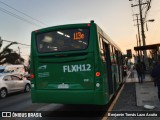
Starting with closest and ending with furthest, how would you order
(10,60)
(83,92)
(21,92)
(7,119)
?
1. (83,92)
2. (7,119)
3. (21,92)
4. (10,60)

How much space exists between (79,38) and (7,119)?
3626 millimetres

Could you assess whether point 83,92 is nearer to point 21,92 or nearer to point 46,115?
point 46,115

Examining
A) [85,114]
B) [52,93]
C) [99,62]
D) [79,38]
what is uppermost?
[79,38]

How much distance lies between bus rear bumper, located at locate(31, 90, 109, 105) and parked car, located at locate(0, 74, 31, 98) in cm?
872

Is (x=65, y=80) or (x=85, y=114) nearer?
(x=65, y=80)

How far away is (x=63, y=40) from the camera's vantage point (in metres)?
8.50

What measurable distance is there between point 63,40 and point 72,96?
188cm

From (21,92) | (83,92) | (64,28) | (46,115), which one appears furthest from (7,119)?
(21,92)

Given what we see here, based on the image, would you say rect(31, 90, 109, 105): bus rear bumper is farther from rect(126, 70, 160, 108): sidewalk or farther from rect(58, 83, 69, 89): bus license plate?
rect(126, 70, 160, 108): sidewalk

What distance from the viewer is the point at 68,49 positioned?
8.35 metres

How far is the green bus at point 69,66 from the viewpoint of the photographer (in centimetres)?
800

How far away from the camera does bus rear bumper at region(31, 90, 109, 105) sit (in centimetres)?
789

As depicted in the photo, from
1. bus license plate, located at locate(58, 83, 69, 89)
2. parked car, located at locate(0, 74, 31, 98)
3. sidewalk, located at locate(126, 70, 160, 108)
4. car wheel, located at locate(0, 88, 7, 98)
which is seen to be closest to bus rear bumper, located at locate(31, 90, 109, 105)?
bus license plate, located at locate(58, 83, 69, 89)

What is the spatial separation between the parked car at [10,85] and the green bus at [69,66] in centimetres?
855
